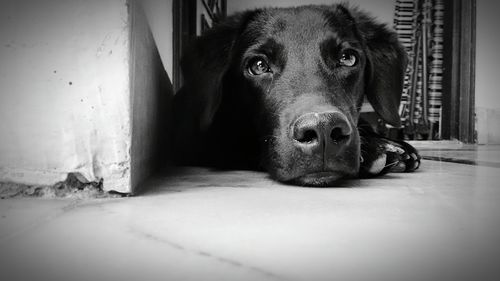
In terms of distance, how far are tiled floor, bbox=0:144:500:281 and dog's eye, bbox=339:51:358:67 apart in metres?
0.72

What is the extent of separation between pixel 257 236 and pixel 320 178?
62cm

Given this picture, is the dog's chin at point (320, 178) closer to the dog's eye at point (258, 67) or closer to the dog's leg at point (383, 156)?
the dog's leg at point (383, 156)

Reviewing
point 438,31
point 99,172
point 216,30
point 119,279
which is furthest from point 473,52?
point 119,279

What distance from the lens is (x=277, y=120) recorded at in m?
1.45

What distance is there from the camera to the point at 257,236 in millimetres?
697

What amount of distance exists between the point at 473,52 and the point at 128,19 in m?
5.33

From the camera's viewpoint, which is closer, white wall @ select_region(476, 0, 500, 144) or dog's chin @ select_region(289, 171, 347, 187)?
dog's chin @ select_region(289, 171, 347, 187)

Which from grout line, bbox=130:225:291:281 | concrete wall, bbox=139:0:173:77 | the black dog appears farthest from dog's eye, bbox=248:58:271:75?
grout line, bbox=130:225:291:281

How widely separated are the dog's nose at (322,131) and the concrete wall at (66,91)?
51 cm

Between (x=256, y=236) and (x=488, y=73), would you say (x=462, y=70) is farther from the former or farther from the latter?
(x=256, y=236)

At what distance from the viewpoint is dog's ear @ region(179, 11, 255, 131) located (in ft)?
5.65

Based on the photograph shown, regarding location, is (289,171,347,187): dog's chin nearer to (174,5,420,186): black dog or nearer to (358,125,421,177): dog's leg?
(174,5,420,186): black dog

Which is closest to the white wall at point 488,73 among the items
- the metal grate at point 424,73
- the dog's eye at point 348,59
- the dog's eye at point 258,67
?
the metal grate at point 424,73

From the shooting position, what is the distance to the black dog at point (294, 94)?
127 centimetres
